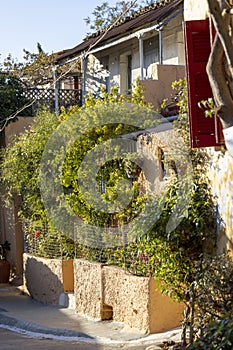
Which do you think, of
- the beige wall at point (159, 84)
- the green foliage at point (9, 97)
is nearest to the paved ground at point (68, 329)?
the beige wall at point (159, 84)

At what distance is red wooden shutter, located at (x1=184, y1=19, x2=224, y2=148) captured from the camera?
919 cm

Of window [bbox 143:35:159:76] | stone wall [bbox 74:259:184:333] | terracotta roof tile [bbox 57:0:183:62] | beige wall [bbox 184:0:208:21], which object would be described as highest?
terracotta roof tile [bbox 57:0:183:62]

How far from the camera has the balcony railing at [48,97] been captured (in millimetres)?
21219

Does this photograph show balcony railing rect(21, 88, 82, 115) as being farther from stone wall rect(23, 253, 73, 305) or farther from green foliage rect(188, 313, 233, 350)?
green foliage rect(188, 313, 233, 350)

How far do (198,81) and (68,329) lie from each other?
4.78 meters

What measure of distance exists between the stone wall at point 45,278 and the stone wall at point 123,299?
105 centimetres

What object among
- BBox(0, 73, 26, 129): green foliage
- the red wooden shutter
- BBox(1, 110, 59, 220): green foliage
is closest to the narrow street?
the red wooden shutter

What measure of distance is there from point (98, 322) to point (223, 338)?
5.78m

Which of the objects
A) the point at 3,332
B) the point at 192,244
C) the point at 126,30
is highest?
the point at 126,30

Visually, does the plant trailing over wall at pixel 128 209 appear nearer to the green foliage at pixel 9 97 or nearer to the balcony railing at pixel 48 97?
the green foliage at pixel 9 97

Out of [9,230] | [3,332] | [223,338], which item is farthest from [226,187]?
[9,230]

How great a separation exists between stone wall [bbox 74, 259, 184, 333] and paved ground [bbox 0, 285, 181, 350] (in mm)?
177

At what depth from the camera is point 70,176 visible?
1406 cm

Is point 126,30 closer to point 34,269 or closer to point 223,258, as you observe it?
point 34,269
